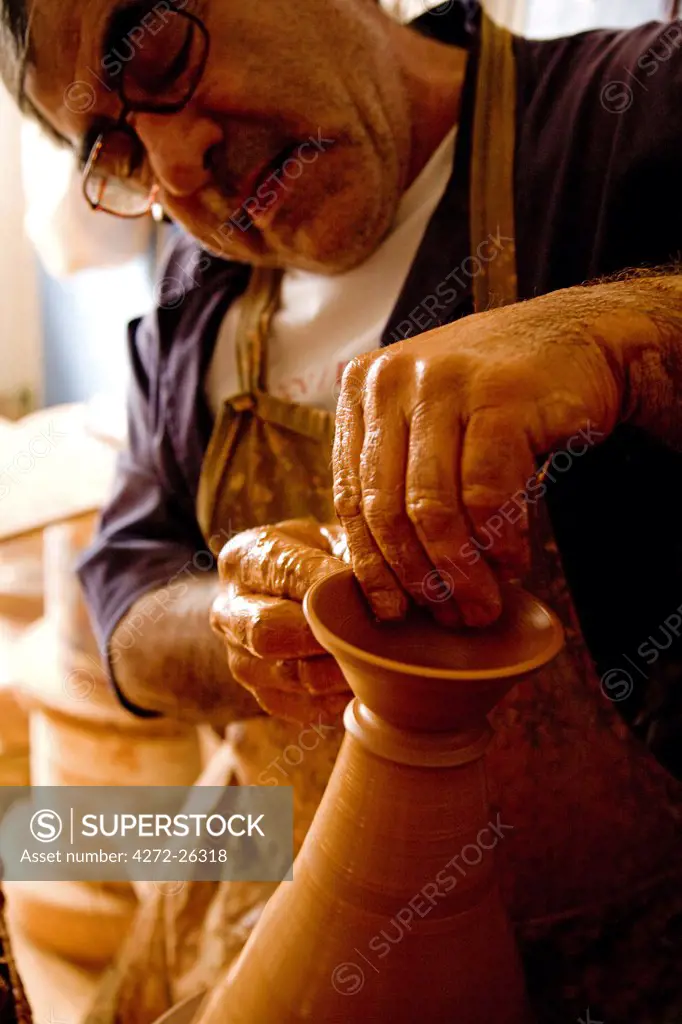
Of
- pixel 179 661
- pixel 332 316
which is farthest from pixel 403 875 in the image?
pixel 332 316

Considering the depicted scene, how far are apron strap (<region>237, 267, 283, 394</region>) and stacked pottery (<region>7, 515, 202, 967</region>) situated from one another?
742 millimetres

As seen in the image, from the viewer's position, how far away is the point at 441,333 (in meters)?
0.60

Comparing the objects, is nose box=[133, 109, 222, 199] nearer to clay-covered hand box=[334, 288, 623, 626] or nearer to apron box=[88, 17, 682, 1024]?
apron box=[88, 17, 682, 1024]

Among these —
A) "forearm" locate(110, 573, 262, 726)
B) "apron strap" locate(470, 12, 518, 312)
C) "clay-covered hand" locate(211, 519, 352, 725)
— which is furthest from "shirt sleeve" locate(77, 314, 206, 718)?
"apron strap" locate(470, 12, 518, 312)

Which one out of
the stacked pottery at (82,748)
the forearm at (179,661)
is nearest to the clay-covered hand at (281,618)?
the forearm at (179,661)

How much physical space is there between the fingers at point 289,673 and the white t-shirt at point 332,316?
43 centimetres

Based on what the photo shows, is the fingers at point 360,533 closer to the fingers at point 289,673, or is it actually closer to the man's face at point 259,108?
the fingers at point 289,673

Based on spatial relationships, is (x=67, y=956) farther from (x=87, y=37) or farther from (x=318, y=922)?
(x=87, y=37)

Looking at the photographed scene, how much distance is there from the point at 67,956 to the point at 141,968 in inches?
32.3

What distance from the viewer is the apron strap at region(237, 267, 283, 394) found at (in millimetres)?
1234

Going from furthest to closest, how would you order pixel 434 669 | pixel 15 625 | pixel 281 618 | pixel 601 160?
pixel 15 625 < pixel 601 160 < pixel 281 618 < pixel 434 669

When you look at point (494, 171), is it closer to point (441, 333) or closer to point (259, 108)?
point (259, 108)

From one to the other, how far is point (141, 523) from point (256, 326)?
393mm

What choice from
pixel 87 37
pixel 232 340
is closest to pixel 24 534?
pixel 232 340
